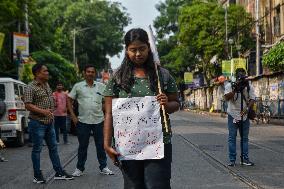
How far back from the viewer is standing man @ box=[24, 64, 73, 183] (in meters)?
8.74

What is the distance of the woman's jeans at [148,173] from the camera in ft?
15.4

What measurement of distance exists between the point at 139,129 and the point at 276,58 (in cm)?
2608

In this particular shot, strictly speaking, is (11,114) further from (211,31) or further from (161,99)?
(211,31)

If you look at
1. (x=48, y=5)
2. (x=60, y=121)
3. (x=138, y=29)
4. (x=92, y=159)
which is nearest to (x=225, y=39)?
(x=48, y=5)

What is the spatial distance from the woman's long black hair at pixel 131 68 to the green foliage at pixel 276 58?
83.0 ft

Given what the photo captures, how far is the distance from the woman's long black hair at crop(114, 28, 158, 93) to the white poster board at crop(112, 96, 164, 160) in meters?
0.13

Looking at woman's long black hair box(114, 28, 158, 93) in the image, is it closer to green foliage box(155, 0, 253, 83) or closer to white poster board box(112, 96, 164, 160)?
white poster board box(112, 96, 164, 160)

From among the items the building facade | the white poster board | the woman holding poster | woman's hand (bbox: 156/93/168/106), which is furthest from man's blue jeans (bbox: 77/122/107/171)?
the building facade

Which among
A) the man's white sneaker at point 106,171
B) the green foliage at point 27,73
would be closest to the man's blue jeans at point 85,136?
the man's white sneaker at point 106,171

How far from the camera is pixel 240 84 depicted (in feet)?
36.0

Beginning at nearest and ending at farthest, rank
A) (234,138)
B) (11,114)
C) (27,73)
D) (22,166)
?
(234,138), (22,166), (11,114), (27,73)

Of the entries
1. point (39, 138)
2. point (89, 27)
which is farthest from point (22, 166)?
point (89, 27)

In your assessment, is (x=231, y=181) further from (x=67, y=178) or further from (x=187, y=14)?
(x=187, y=14)

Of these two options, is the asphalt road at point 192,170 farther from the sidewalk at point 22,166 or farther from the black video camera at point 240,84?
the black video camera at point 240,84
